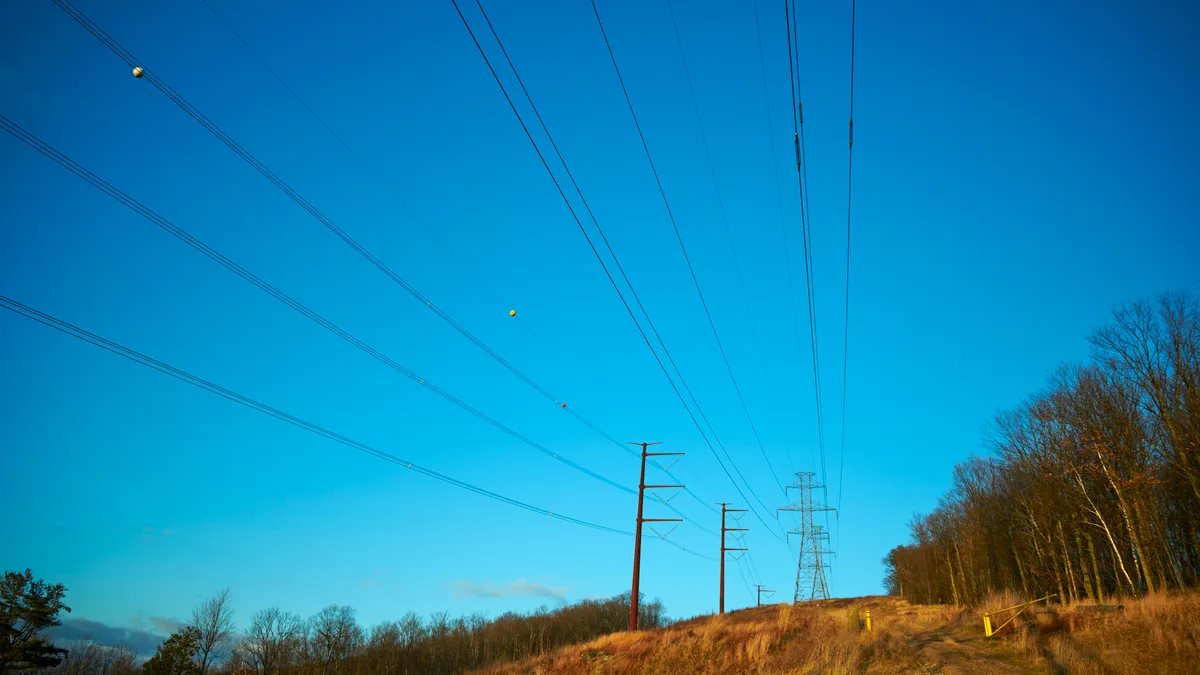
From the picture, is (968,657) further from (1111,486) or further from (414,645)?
(414,645)

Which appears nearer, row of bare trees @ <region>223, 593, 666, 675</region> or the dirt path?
the dirt path

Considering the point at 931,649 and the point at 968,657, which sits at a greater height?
the point at 931,649

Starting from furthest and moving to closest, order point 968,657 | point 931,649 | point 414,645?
point 414,645, point 931,649, point 968,657

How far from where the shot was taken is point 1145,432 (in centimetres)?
3500

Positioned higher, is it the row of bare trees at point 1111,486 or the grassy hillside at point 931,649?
the row of bare trees at point 1111,486

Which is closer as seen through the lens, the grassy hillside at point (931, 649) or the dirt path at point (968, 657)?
the grassy hillside at point (931, 649)

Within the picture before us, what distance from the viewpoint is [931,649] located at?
2109cm

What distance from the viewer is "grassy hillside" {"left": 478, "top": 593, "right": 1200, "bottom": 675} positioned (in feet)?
54.3

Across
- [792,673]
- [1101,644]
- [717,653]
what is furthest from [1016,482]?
[792,673]

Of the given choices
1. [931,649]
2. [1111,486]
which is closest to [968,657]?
[931,649]

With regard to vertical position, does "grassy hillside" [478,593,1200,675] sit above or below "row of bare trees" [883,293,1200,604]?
below

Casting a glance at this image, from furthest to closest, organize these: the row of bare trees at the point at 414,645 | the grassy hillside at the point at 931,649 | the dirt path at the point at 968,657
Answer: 1. the row of bare trees at the point at 414,645
2. the dirt path at the point at 968,657
3. the grassy hillside at the point at 931,649

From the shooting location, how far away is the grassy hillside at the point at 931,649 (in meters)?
16.5

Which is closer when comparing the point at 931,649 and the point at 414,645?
the point at 931,649
